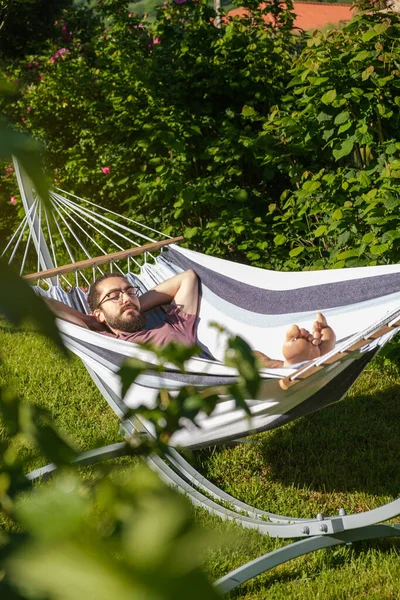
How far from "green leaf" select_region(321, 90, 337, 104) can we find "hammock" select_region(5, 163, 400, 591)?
92 cm

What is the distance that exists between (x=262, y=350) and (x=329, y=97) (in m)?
1.27

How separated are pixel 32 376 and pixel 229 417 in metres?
1.91

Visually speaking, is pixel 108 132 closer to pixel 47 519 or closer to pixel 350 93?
pixel 350 93

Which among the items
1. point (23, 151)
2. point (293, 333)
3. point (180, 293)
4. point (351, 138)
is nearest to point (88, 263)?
point (180, 293)

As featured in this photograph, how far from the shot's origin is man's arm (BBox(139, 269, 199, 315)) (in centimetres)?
316

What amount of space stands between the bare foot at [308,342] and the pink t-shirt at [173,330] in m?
0.44

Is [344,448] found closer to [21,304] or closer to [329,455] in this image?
[329,455]

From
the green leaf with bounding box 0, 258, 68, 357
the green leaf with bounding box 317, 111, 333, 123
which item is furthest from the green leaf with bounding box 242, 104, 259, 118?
the green leaf with bounding box 0, 258, 68, 357

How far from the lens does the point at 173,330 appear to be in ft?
10.3

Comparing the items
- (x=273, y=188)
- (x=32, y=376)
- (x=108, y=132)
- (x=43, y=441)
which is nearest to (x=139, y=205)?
(x=108, y=132)

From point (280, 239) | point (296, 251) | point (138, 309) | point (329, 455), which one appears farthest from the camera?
point (280, 239)

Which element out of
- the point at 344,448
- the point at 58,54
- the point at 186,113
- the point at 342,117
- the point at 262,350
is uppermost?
the point at 58,54

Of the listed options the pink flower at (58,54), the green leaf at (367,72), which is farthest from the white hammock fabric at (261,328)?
the pink flower at (58,54)

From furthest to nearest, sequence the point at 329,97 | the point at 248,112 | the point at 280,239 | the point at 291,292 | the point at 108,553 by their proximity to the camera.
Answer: the point at 248,112
the point at 280,239
the point at 329,97
the point at 291,292
the point at 108,553
